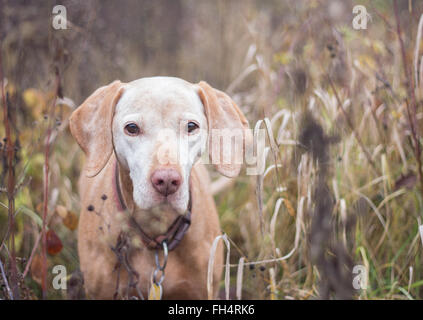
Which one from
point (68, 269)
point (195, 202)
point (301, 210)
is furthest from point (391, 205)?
point (68, 269)

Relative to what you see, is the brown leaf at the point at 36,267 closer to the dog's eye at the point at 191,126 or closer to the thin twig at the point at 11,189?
the thin twig at the point at 11,189

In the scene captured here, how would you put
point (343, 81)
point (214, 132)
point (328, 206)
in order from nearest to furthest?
point (328, 206) → point (214, 132) → point (343, 81)

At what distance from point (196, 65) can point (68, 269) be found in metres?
2.24

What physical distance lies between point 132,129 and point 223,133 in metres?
0.35

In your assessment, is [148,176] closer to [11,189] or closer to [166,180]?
[166,180]

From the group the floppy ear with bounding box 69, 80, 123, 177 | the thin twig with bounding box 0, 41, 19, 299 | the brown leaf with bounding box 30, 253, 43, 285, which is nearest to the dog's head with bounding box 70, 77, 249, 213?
the floppy ear with bounding box 69, 80, 123, 177

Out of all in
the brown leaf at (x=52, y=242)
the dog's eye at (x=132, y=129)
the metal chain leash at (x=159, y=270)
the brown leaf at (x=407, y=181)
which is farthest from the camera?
the brown leaf at (x=407, y=181)

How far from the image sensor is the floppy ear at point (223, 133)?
5.68ft

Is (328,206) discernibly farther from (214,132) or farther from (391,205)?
(391,205)

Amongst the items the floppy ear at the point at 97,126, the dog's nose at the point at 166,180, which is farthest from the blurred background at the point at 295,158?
the dog's nose at the point at 166,180

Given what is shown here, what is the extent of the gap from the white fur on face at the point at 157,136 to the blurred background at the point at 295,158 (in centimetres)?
27

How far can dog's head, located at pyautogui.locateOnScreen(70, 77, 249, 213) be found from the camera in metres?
1.52

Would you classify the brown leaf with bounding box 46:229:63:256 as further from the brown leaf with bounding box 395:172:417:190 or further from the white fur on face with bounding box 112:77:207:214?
the brown leaf with bounding box 395:172:417:190
